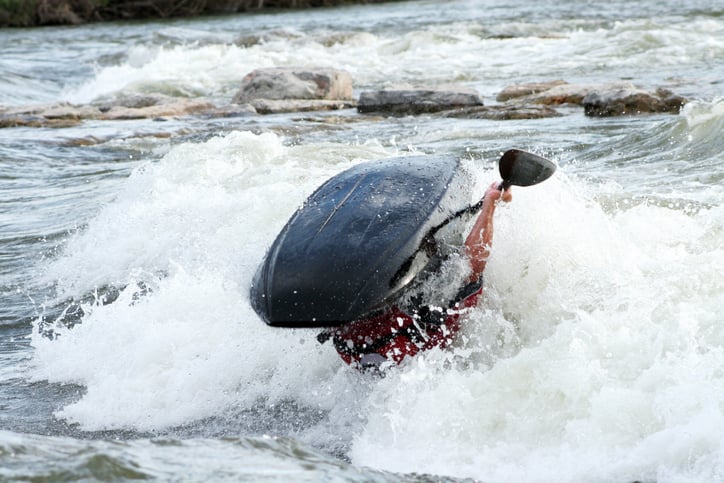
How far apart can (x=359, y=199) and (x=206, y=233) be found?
267cm

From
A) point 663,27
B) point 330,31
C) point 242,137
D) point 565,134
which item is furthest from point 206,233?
point 330,31

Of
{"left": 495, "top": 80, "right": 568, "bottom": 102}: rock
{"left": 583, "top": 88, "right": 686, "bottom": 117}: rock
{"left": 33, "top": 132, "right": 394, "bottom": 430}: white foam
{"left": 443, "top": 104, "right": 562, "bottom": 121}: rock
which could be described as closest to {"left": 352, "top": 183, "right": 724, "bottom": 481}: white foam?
{"left": 33, "top": 132, "right": 394, "bottom": 430}: white foam

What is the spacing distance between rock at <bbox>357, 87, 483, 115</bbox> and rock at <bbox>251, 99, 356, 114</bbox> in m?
0.57

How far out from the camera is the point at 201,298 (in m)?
5.42

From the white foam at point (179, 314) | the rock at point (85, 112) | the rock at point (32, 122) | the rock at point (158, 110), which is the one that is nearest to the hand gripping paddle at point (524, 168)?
the white foam at point (179, 314)

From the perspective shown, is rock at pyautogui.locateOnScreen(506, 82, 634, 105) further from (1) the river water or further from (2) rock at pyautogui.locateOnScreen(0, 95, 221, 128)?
(2) rock at pyautogui.locateOnScreen(0, 95, 221, 128)

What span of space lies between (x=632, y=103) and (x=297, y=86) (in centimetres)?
507

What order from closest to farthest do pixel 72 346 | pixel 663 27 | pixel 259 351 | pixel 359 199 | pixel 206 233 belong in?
pixel 359 199
pixel 259 351
pixel 72 346
pixel 206 233
pixel 663 27

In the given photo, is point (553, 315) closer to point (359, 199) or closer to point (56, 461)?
point (359, 199)

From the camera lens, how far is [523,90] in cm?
1398

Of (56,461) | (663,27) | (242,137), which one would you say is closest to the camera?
(56,461)

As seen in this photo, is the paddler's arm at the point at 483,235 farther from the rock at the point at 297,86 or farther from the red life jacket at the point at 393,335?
the rock at the point at 297,86

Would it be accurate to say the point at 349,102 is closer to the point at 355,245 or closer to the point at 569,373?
the point at 355,245

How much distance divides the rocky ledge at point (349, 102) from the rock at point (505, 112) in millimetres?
12
